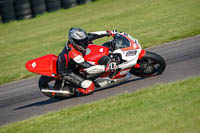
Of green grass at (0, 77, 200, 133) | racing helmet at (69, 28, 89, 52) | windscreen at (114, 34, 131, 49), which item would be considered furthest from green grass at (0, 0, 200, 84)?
green grass at (0, 77, 200, 133)

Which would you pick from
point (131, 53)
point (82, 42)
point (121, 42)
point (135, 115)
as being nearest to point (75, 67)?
point (82, 42)

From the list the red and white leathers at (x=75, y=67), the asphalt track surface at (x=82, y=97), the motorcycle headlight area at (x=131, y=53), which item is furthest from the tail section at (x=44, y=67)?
the motorcycle headlight area at (x=131, y=53)

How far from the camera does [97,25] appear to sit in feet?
59.2

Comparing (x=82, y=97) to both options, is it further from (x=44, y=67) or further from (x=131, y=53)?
(x=131, y=53)

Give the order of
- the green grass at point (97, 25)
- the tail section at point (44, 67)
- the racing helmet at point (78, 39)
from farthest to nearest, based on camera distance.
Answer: the green grass at point (97, 25) → the tail section at point (44, 67) → the racing helmet at point (78, 39)

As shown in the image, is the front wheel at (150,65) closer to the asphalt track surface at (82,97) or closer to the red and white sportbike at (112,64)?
the red and white sportbike at (112,64)

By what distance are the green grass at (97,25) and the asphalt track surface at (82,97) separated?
1.85 metres

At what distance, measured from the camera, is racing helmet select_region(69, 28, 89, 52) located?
291 inches

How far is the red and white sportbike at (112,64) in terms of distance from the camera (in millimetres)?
7492

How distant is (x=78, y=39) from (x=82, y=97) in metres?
1.61

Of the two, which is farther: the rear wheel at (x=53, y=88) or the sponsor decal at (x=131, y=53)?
the rear wheel at (x=53, y=88)

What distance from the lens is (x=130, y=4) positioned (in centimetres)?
2155

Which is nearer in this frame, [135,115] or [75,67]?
[135,115]

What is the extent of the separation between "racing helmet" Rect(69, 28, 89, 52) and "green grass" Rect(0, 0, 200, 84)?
4.77m
